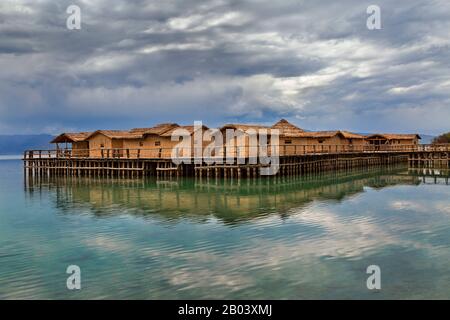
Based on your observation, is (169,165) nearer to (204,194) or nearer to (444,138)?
(204,194)

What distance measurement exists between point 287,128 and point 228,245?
30.2m

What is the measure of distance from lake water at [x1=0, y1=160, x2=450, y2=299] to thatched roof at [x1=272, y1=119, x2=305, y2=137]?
13931 mm

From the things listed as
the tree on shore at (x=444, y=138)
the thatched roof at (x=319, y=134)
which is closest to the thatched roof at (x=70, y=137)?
the thatched roof at (x=319, y=134)

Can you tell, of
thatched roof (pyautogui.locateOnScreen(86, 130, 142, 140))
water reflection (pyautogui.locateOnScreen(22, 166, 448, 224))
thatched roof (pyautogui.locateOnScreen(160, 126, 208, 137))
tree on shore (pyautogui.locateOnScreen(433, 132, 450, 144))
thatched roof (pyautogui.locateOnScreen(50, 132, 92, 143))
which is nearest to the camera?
water reflection (pyautogui.locateOnScreen(22, 166, 448, 224))

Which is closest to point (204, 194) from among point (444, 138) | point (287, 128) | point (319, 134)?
point (287, 128)

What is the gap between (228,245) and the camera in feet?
48.1

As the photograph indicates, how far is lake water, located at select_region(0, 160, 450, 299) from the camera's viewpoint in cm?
1062

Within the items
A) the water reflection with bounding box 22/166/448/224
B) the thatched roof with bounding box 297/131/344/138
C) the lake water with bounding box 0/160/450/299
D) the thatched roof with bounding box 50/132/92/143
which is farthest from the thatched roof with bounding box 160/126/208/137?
the lake water with bounding box 0/160/450/299

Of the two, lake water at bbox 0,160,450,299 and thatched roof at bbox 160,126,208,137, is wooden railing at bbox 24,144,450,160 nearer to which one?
thatched roof at bbox 160,126,208,137

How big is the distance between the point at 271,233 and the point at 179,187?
17201 millimetres

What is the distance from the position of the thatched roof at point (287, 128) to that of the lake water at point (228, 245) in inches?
548

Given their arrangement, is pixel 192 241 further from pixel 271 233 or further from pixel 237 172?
pixel 237 172

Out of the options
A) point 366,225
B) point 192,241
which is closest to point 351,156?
point 366,225

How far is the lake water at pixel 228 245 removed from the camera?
1062cm
